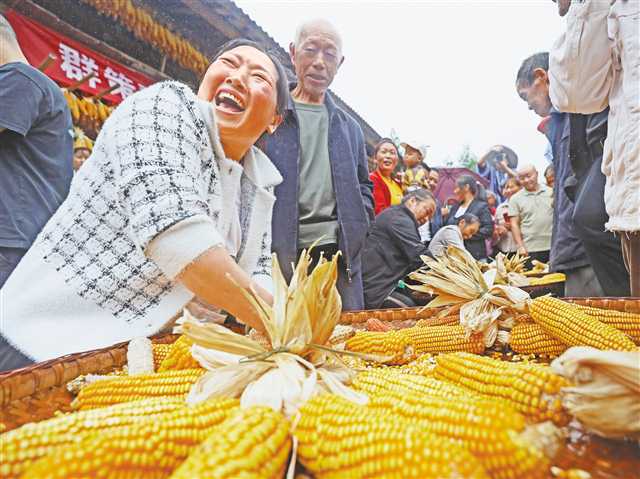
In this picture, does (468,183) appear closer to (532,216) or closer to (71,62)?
(532,216)

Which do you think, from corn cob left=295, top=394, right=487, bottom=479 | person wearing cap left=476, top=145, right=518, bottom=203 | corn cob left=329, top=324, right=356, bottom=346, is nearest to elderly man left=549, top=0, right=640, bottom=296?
corn cob left=329, top=324, right=356, bottom=346

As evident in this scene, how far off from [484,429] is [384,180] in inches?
191

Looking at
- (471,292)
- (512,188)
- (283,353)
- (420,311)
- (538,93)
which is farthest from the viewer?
(512,188)

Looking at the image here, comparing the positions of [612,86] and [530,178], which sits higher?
[612,86]

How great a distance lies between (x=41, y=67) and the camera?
3.88m

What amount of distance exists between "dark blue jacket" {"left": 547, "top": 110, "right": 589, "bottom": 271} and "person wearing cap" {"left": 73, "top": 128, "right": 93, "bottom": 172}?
457cm

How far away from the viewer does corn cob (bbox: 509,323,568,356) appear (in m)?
1.34

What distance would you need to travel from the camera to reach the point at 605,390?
584mm

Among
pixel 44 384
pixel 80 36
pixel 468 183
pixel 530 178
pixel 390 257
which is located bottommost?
pixel 390 257

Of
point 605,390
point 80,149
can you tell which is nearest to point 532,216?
point 80,149

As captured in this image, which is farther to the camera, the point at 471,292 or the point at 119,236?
the point at 471,292

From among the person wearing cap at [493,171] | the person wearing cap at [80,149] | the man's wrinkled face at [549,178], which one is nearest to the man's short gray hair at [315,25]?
the person wearing cap at [80,149]

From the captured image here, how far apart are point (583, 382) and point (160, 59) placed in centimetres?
592

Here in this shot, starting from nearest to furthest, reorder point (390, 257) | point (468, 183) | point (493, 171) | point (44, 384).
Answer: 1. point (44, 384)
2. point (390, 257)
3. point (468, 183)
4. point (493, 171)
